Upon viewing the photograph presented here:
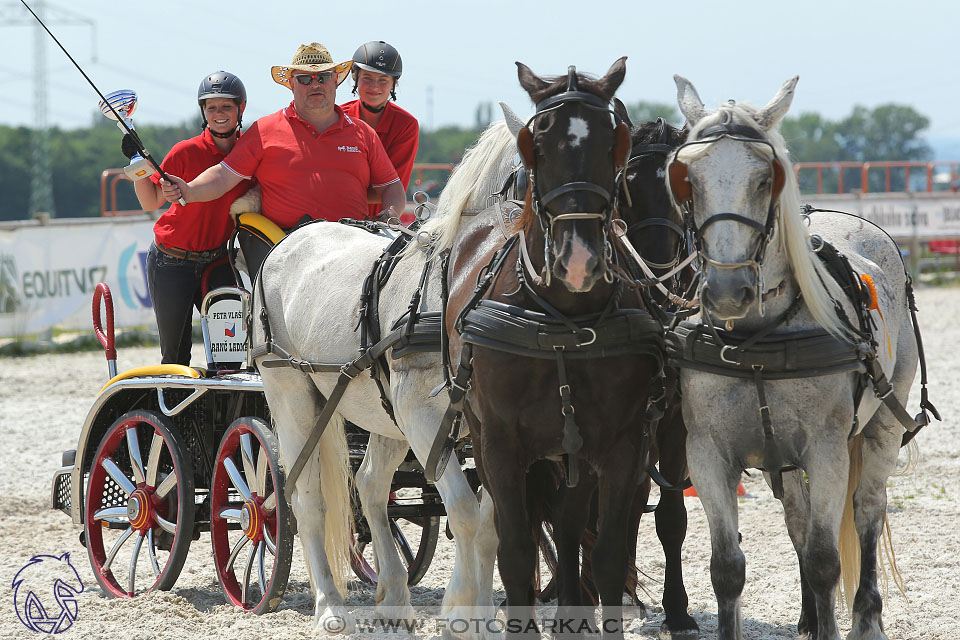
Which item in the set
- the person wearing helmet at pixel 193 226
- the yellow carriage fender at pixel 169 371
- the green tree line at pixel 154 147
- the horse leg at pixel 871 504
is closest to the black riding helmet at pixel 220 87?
the person wearing helmet at pixel 193 226

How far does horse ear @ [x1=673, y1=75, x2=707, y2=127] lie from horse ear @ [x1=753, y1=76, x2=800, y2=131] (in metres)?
0.18

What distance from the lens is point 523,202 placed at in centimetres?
347

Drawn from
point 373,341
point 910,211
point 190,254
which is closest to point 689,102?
point 373,341

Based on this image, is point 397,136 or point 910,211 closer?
point 397,136

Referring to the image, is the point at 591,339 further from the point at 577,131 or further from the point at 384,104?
the point at 384,104

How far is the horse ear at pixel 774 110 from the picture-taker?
3.28 meters

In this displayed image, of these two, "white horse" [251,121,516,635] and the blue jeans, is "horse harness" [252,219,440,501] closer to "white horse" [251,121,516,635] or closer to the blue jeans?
"white horse" [251,121,516,635]

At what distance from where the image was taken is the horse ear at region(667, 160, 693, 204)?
324cm

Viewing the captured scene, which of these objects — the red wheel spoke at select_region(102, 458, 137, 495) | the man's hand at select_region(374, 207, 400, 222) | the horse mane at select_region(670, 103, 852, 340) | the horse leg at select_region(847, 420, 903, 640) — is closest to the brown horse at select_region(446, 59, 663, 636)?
the horse mane at select_region(670, 103, 852, 340)

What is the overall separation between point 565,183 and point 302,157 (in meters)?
2.28

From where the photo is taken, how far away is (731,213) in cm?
310

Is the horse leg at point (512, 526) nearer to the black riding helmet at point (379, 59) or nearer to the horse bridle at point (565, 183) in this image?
the horse bridle at point (565, 183)

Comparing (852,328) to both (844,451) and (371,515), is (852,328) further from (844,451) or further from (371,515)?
(371,515)

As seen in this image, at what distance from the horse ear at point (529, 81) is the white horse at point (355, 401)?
81 cm
